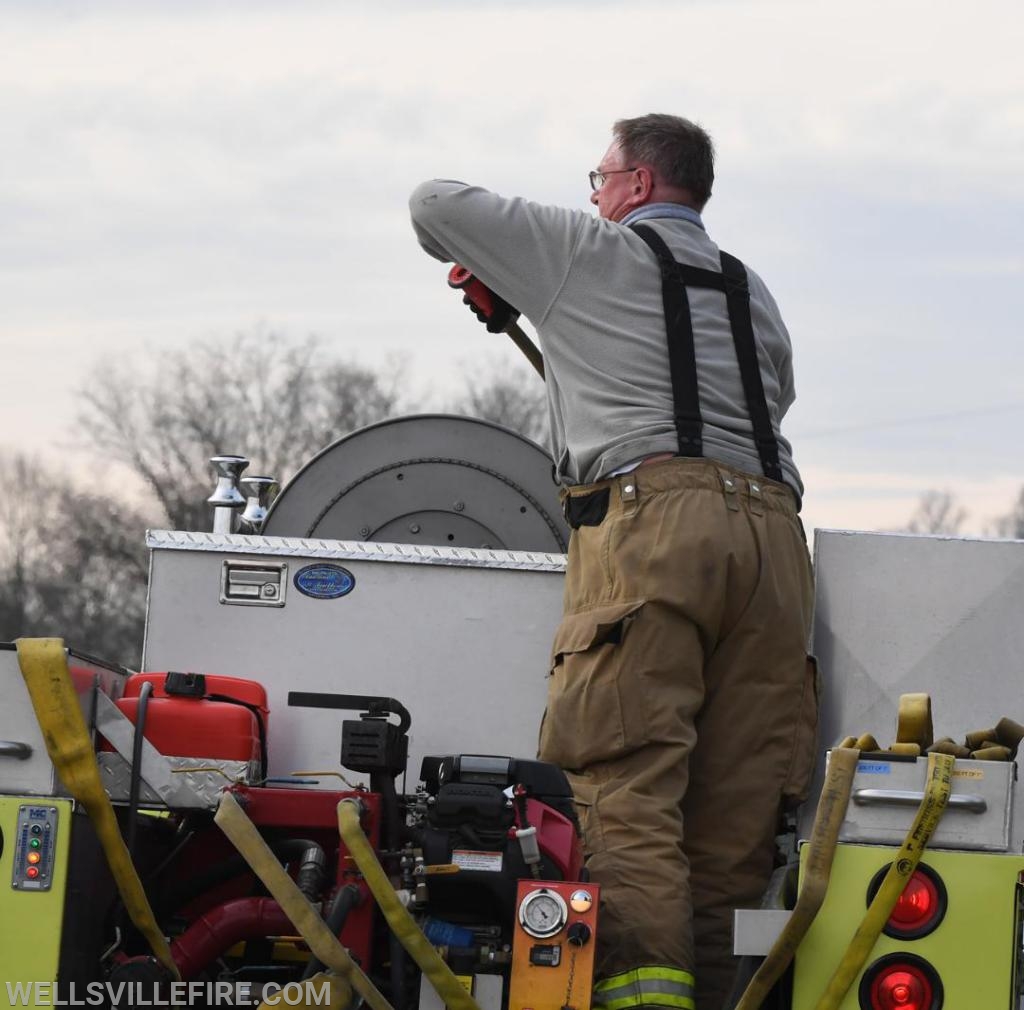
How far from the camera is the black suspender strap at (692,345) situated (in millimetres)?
3965

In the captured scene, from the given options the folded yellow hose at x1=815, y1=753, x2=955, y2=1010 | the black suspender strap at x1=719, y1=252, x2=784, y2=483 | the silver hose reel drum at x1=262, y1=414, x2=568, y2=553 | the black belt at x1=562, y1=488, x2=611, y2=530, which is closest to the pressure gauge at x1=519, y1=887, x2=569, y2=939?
the folded yellow hose at x1=815, y1=753, x2=955, y2=1010

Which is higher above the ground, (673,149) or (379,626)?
(673,149)

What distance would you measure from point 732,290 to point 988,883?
168cm

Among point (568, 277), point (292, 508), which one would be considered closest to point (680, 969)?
point (568, 277)

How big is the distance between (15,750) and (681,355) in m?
1.74

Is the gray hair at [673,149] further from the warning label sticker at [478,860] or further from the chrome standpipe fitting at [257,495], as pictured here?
the chrome standpipe fitting at [257,495]

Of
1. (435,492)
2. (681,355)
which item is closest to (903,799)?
(681,355)

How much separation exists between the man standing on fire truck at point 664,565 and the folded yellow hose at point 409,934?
45 centimetres

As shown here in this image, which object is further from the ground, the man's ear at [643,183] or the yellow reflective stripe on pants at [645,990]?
the man's ear at [643,183]

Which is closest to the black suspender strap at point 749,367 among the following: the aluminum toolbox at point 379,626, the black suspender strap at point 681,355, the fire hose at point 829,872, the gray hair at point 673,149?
the black suspender strap at point 681,355

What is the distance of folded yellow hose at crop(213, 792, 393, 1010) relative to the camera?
3.03 meters

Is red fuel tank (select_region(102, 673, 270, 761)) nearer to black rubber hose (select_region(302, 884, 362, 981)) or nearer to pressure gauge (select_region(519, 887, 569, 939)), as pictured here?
black rubber hose (select_region(302, 884, 362, 981))

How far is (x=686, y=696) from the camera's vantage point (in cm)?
373

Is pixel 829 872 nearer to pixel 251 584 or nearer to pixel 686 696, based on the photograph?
pixel 686 696
